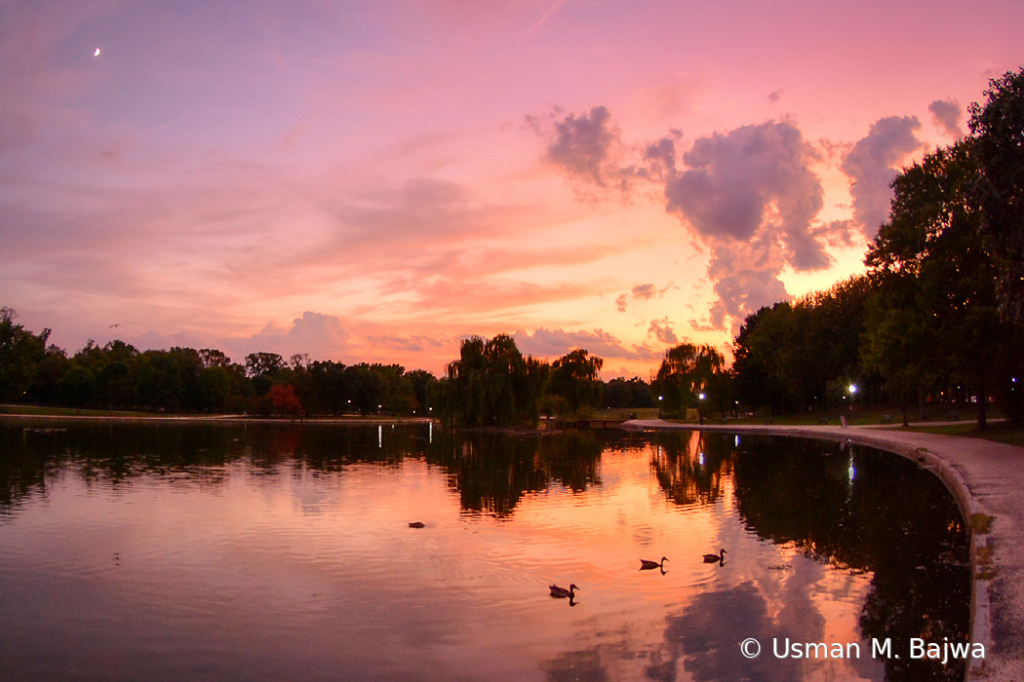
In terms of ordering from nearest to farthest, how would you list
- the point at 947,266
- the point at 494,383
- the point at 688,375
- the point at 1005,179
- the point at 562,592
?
the point at 562,592, the point at 1005,179, the point at 947,266, the point at 494,383, the point at 688,375

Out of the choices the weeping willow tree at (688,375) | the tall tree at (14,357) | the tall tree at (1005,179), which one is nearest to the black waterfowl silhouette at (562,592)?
the tall tree at (1005,179)

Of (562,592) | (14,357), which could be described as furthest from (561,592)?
(14,357)

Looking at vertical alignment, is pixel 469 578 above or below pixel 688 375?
below

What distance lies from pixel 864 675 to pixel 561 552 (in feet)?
20.7

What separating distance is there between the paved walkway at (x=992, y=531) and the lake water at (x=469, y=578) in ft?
1.76

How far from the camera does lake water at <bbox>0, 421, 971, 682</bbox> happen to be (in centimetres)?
797

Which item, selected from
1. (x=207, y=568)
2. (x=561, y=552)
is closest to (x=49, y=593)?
(x=207, y=568)

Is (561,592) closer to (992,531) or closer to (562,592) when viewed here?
(562,592)

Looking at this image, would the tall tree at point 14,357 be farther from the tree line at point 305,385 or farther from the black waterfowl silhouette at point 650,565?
the black waterfowl silhouette at point 650,565

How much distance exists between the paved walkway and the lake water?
0.54 meters

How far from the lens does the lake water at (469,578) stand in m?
7.97

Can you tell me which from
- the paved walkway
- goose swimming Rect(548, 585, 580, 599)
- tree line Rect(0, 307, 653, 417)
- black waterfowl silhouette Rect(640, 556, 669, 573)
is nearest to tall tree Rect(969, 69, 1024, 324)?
the paved walkway

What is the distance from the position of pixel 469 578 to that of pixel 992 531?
7.64 meters

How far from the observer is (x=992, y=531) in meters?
11.5
